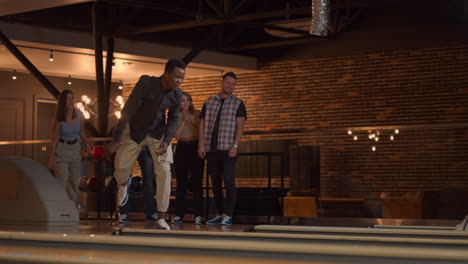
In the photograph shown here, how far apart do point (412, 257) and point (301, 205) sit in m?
7.26

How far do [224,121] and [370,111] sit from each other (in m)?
8.07

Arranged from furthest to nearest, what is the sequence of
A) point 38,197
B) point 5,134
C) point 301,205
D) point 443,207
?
point 5,134
point 301,205
point 443,207
point 38,197

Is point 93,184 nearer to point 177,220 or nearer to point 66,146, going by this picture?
point 66,146

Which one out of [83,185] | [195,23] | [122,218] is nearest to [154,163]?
[122,218]

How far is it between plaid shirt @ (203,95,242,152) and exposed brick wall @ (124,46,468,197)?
1397 mm

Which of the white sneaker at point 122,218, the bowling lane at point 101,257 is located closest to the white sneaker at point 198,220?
the white sneaker at point 122,218

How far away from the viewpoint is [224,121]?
8.45 m

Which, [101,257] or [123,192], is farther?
[123,192]

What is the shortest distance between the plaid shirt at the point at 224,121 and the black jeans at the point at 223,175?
0.34ft

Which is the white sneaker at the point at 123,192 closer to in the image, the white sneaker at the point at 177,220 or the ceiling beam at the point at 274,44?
the white sneaker at the point at 177,220

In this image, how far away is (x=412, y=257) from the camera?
101 inches

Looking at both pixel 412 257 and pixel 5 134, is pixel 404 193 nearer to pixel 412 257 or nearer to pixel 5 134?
pixel 412 257

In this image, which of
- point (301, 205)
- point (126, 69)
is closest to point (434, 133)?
point (301, 205)

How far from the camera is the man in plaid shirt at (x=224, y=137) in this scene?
8430 millimetres
